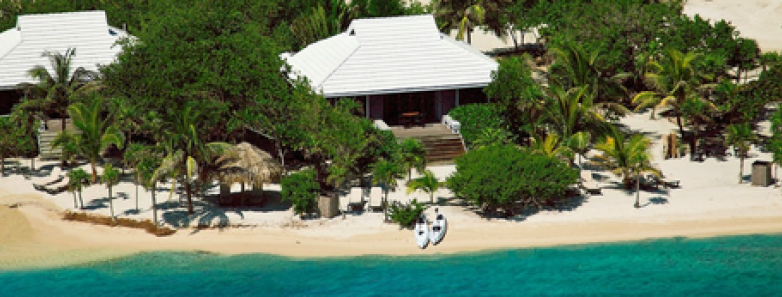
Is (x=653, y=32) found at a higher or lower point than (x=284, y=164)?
higher

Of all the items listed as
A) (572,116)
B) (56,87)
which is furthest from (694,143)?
(56,87)

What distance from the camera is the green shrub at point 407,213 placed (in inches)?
1475

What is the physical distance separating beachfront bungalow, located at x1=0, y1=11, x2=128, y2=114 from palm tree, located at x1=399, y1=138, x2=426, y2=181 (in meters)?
14.4

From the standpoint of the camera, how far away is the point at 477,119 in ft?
148

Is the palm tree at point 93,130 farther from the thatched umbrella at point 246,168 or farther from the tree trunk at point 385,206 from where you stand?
the tree trunk at point 385,206

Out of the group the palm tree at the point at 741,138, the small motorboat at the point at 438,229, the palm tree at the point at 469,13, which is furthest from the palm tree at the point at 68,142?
the palm tree at the point at 741,138

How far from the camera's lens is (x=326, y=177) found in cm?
4034

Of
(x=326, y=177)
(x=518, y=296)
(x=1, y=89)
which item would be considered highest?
(x=1, y=89)

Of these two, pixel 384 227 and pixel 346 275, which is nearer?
pixel 346 275

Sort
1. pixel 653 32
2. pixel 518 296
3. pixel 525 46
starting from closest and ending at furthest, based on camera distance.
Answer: pixel 518 296 → pixel 653 32 → pixel 525 46

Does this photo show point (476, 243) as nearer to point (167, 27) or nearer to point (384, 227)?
point (384, 227)

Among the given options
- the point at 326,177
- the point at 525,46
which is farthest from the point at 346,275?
the point at 525,46

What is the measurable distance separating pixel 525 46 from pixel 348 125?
87.8 feet

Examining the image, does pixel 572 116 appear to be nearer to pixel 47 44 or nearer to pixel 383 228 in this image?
pixel 383 228
